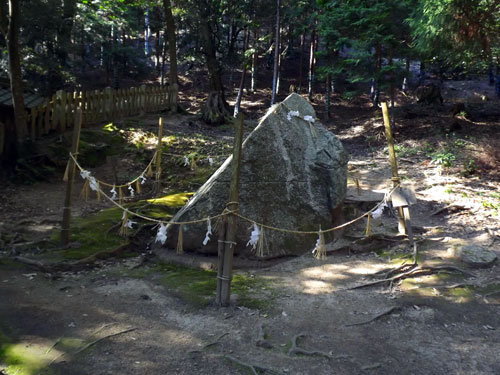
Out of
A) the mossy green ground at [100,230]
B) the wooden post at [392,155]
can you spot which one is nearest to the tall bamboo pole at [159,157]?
the mossy green ground at [100,230]

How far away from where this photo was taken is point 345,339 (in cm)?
508

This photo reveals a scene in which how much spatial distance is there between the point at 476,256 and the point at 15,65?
1102 centimetres

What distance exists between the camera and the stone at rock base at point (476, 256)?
687cm

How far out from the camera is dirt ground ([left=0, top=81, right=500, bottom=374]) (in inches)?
178

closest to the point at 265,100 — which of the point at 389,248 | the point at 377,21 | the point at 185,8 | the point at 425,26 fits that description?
the point at 185,8

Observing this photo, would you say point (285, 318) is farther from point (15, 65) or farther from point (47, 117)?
Answer: point (47, 117)

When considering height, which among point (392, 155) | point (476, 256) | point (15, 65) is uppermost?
point (15, 65)

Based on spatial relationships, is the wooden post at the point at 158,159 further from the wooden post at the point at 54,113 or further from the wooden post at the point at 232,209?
the wooden post at the point at 232,209

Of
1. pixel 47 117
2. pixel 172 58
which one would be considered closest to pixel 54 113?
pixel 47 117

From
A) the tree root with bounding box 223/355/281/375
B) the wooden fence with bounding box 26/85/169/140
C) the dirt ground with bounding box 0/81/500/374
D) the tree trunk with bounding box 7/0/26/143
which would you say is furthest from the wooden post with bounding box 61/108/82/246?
the wooden fence with bounding box 26/85/169/140

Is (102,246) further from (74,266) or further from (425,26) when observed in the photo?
(425,26)

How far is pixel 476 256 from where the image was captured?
7.03 metres

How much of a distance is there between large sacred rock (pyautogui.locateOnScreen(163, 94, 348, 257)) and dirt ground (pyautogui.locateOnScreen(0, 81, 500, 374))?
0.58 m

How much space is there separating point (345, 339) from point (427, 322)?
1.17 meters
